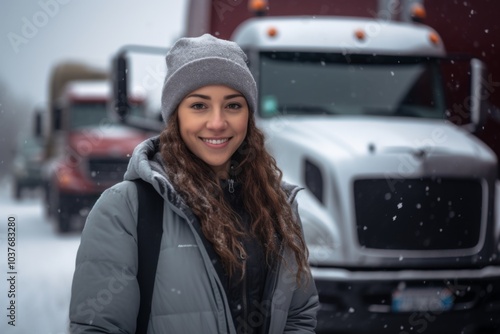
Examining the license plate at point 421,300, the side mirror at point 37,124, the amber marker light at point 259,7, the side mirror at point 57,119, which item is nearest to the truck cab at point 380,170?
the license plate at point 421,300

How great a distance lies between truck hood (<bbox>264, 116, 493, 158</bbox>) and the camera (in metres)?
5.06

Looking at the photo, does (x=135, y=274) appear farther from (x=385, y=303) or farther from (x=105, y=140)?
(x=105, y=140)

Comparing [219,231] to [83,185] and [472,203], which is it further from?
[83,185]

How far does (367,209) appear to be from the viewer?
5.01m

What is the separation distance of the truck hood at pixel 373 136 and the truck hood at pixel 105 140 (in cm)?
704

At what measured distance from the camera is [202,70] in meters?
2.05

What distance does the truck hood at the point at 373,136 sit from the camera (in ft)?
16.6

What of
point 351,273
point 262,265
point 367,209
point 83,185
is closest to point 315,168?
point 367,209

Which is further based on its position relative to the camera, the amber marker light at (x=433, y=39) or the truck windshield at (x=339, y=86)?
the amber marker light at (x=433, y=39)

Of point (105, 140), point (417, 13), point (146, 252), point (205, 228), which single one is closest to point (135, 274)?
point (146, 252)

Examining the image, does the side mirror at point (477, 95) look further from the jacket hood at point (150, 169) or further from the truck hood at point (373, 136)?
the jacket hood at point (150, 169)

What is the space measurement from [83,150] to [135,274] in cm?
1069

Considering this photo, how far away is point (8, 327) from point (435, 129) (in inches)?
148

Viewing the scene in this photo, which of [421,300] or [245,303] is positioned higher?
[245,303]
